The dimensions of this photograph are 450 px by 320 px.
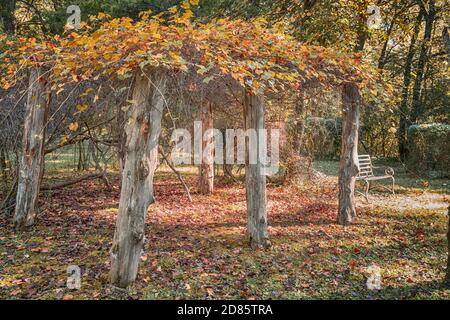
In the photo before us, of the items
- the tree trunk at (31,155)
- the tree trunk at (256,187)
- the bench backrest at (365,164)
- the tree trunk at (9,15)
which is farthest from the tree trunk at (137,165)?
the tree trunk at (9,15)

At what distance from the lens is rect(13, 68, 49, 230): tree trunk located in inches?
239

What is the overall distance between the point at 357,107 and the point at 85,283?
5.33 meters

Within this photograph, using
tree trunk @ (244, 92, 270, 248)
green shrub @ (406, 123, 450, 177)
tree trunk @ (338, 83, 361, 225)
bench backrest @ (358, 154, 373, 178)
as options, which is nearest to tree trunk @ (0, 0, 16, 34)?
tree trunk @ (244, 92, 270, 248)

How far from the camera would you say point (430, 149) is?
12477 millimetres

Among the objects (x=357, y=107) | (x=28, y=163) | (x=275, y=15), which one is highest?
(x=275, y=15)

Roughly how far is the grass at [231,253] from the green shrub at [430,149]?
454 centimetres

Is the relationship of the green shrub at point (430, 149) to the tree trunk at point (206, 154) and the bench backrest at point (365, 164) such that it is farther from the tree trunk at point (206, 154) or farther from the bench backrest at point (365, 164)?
the tree trunk at point (206, 154)

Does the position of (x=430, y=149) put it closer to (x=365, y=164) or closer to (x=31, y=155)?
(x=365, y=164)

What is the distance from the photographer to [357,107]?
22.3 ft

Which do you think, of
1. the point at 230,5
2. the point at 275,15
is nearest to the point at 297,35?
the point at 275,15

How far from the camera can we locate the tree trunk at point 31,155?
606 cm

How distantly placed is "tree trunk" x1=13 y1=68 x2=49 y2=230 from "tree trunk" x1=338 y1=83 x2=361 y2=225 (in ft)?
17.2
